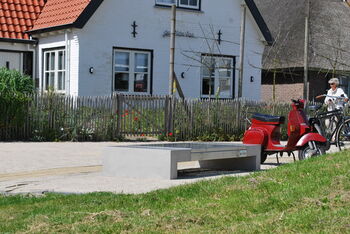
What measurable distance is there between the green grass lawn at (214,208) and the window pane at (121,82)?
1597 cm

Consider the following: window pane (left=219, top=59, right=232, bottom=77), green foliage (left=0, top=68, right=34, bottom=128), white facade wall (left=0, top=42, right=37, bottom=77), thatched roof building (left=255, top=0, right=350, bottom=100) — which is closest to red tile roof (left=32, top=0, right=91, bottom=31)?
white facade wall (left=0, top=42, right=37, bottom=77)

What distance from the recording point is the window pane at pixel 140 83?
25.7 meters

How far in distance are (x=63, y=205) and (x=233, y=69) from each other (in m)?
20.6

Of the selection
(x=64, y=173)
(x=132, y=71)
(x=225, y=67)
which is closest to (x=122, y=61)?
(x=132, y=71)

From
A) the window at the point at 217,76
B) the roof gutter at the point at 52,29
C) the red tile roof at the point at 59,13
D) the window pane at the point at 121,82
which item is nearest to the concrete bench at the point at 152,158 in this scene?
the roof gutter at the point at 52,29

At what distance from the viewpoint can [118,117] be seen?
2045 cm

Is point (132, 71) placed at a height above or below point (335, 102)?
above

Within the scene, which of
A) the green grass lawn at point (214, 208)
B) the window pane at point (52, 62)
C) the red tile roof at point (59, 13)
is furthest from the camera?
the window pane at point (52, 62)

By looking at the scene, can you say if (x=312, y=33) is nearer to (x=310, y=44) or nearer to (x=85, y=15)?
(x=310, y=44)

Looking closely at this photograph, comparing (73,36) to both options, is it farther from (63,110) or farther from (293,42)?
(293,42)

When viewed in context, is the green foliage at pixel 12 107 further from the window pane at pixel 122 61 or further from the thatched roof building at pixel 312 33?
the thatched roof building at pixel 312 33

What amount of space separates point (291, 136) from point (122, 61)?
13.0 metres

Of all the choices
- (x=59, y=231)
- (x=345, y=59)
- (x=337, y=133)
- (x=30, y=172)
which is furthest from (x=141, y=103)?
(x=345, y=59)

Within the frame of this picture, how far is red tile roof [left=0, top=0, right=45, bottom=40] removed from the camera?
2453 centimetres
